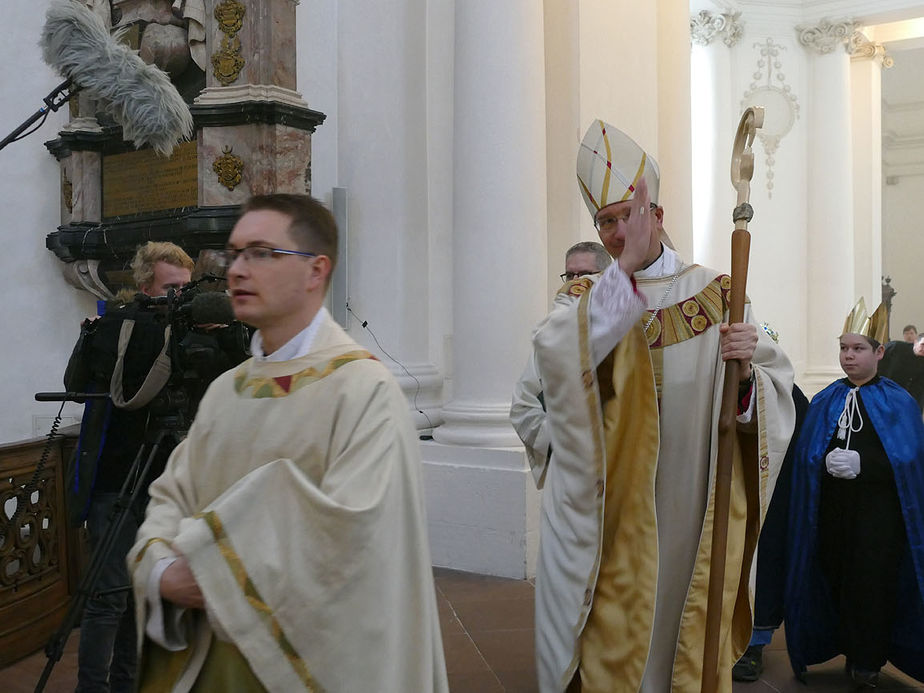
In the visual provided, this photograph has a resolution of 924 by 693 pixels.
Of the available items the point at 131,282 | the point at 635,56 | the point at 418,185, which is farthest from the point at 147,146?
the point at 635,56

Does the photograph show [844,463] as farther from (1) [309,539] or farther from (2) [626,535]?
(1) [309,539]

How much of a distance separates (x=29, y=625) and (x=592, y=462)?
296 cm

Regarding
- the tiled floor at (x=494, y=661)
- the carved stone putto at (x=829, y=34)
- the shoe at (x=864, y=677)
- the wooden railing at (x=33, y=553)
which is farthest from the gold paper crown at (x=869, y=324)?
the carved stone putto at (x=829, y=34)

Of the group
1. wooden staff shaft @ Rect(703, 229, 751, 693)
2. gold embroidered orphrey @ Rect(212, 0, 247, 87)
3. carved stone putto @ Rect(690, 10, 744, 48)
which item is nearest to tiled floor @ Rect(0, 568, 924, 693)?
wooden staff shaft @ Rect(703, 229, 751, 693)

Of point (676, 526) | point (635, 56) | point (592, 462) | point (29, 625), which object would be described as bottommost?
point (29, 625)

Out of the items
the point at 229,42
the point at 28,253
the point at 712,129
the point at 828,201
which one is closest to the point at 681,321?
the point at 229,42

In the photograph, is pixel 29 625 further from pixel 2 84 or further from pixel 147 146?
pixel 2 84

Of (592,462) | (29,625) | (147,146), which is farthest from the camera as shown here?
(147,146)

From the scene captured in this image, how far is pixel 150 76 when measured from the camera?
11.1 feet

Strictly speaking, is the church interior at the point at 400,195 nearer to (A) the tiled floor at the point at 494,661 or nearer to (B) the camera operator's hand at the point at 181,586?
(A) the tiled floor at the point at 494,661

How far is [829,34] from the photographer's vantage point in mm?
12609

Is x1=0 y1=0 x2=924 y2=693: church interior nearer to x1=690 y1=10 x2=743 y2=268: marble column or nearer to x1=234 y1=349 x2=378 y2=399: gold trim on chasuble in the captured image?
x1=234 y1=349 x2=378 y2=399: gold trim on chasuble

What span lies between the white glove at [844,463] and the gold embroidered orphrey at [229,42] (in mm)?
3982

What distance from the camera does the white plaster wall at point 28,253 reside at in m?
7.24
